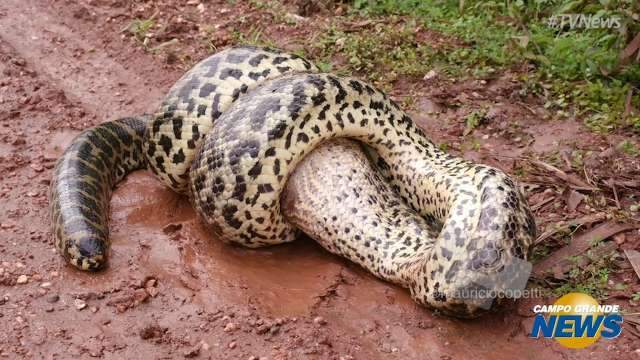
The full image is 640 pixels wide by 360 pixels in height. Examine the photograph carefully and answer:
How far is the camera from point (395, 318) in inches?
188

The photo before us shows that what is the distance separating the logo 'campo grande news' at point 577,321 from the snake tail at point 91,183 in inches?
112

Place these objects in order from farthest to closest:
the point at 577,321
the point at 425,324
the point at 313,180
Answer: the point at 313,180 → the point at 425,324 → the point at 577,321

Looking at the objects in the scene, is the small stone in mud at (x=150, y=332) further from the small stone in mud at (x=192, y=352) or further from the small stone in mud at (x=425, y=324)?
the small stone in mud at (x=425, y=324)

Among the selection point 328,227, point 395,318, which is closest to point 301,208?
Result: point 328,227

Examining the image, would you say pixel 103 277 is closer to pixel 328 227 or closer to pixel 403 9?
pixel 328 227

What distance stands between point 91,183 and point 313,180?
1.70 metres

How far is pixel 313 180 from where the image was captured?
17.3 feet

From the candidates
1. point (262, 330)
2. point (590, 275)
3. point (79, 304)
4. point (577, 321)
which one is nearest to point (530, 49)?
point (590, 275)

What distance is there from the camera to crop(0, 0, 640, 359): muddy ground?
4.54m

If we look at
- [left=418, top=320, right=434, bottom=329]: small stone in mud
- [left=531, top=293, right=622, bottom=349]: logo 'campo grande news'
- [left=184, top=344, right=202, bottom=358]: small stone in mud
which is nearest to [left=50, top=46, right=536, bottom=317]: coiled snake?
[left=418, top=320, right=434, bottom=329]: small stone in mud

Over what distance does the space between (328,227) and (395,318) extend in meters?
0.81

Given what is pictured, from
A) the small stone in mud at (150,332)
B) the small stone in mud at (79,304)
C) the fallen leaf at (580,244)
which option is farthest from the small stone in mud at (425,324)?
the small stone in mud at (79,304)

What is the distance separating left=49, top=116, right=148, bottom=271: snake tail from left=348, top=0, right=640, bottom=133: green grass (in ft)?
7.69

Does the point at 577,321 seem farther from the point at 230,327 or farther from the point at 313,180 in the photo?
the point at 230,327
